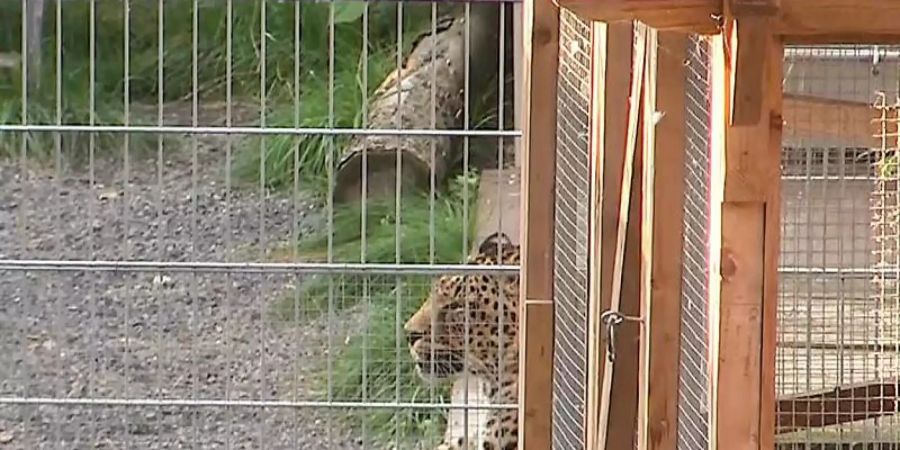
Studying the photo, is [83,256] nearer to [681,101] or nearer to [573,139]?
[573,139]

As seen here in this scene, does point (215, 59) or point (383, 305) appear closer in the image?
point (383, 305)

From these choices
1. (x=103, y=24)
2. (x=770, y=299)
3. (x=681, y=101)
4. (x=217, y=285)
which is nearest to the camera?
(x=770, y=299)

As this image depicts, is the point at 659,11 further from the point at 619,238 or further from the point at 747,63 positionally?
the point at 619,238

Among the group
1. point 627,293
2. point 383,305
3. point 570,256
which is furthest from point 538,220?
point 383,305

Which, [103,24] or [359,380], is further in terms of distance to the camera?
[103,24]

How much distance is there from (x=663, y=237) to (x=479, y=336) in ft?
4.21

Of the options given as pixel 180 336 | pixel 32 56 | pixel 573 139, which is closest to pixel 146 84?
pixel 32 56

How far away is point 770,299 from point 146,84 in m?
2.82

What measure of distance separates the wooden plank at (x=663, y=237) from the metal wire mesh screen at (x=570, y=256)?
2.25 feet

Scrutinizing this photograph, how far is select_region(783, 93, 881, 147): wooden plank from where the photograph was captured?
198cm

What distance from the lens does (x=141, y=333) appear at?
268 cm

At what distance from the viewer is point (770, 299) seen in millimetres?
1012

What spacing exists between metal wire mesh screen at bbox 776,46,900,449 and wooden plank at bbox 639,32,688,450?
0.66 meters

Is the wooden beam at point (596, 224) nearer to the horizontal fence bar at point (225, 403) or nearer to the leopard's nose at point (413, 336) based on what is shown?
the horizontal fence bar at point (225, 403)
